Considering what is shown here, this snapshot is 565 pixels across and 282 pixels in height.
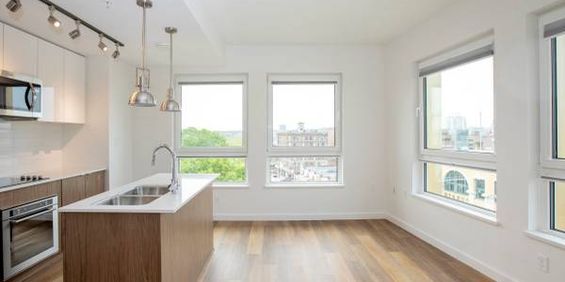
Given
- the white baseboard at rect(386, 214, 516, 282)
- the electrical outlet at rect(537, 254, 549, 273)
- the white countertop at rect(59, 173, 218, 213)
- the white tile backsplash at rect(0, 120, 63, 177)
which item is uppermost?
the white tile backsplash at rect(0, 120, 63, 177)

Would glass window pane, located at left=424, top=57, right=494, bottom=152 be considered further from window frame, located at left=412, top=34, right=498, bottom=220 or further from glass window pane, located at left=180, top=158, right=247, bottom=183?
glass window pane, located at left=180, top=158, right=247, bottom=183

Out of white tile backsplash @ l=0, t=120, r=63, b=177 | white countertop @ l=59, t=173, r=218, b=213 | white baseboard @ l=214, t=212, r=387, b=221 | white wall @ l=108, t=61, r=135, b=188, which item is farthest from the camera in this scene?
white baseboard @ l=214, t=212, r=387, b=221

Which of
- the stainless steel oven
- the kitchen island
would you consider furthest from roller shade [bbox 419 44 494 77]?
the stainless steel oven

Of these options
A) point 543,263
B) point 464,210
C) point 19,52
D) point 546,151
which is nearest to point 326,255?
point 464,210

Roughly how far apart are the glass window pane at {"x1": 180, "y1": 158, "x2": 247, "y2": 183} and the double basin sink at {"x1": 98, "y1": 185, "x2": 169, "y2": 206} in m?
2.36

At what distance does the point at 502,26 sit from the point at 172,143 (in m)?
4.61

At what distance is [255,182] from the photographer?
545 cm

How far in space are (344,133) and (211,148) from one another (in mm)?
2169

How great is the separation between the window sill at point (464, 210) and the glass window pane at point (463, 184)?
0.09 meters

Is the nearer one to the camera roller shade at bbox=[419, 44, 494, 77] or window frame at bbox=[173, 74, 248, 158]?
roller shade at bbox=[419, 44, 494, 77]

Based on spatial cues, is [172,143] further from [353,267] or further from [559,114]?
[559,114]

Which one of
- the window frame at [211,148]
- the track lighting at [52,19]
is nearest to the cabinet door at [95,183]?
the window frame at [211,148]

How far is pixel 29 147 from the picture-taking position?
13.5ft

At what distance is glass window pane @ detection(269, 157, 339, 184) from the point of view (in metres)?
5.65
